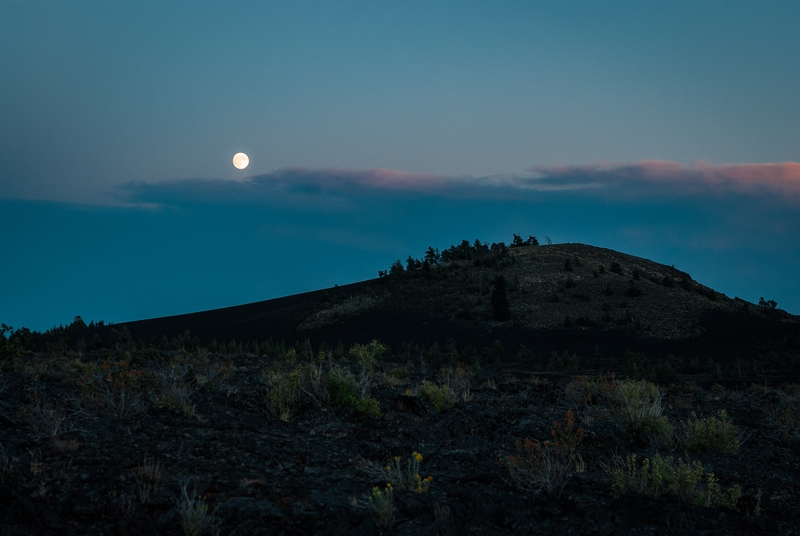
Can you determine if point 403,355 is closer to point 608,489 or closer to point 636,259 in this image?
point 608,489

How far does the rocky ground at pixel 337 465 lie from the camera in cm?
521

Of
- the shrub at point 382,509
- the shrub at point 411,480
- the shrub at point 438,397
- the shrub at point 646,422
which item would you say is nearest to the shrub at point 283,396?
the shrub at point 438,397

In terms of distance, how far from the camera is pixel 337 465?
272 inches

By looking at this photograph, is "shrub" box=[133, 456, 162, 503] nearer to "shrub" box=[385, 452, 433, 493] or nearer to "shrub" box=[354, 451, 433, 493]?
"shrub" box=[354, 451, 433, 493]

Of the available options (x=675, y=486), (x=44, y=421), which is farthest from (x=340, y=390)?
(x=675, y=486)

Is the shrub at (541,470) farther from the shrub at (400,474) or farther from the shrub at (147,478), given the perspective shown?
the shrub at (147,478)

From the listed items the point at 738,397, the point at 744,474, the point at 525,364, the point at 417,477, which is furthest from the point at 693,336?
the point at 417,477

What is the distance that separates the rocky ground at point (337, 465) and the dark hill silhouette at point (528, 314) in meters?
29.5

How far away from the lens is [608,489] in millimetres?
6234

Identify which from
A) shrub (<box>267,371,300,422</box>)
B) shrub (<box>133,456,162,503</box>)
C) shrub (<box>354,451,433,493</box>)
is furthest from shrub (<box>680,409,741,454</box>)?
shrub (<box>133,456,162,503</box>)

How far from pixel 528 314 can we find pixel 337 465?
41249 mm

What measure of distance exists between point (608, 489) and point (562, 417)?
4.58 m

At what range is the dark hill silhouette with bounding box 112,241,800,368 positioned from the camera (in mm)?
40562

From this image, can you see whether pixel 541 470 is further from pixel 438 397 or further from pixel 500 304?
pixel 500 304
